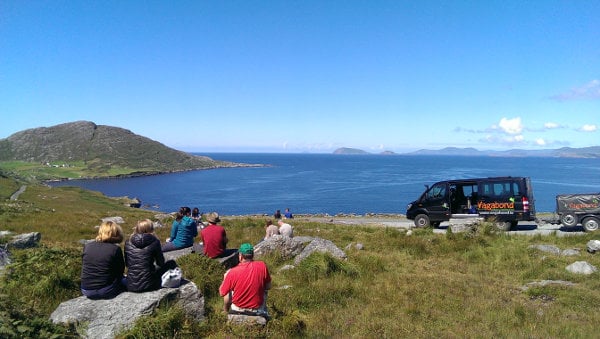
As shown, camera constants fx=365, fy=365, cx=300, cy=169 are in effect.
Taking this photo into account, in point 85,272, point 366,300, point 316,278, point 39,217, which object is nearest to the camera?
point 85,272

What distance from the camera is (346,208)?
71125 millimetres

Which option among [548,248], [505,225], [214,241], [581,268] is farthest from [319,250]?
[505,225]

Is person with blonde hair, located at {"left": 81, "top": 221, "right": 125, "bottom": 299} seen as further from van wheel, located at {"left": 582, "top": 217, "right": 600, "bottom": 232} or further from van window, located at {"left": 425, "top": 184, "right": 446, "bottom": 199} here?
van wheel, located at {"left": 582, "top": 217, "right": 600, "bottom": 232}

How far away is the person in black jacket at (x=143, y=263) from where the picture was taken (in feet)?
21.0

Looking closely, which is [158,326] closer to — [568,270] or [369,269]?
[369,269]

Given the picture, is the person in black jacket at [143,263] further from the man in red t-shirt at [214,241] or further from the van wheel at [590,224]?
the van wheel at [590,224]

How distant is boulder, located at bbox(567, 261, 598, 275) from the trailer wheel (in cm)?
1018

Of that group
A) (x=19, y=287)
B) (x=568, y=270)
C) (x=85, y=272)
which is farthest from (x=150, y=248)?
(x=568, y=270)

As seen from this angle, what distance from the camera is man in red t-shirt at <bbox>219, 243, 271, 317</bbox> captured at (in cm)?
627

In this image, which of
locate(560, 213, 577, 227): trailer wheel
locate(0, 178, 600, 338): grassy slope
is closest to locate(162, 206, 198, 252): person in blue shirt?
locate(0, 178, 600, 338): grassy slope

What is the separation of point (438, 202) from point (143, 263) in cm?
1987

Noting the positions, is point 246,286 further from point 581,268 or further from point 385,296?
point 581,268

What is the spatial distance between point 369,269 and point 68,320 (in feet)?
26.7

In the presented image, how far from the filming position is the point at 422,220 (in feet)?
76.2
